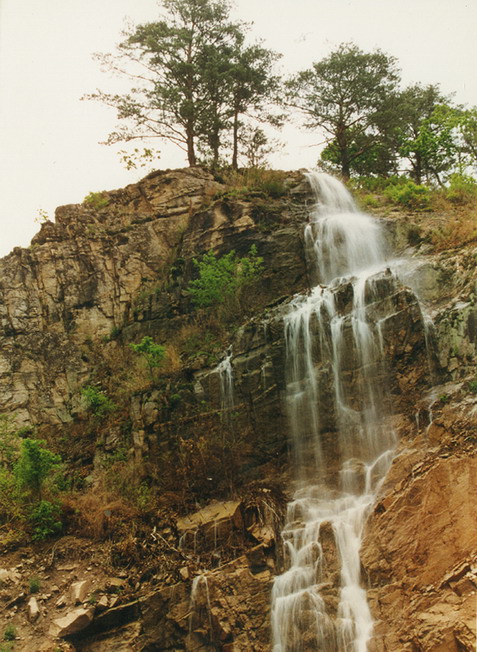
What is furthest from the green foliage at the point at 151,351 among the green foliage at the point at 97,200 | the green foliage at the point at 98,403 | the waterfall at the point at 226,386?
the green foliage at the point at 97,200

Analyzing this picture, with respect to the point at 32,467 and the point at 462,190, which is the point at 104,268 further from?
the point at 462,190

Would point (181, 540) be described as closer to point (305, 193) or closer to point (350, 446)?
point (350, 446)

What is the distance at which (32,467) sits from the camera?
368 inches

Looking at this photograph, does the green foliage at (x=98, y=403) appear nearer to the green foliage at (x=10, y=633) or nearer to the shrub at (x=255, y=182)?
the green foliage at (x=10, y=633)

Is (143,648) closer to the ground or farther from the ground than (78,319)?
closer to the ground

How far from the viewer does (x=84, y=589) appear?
8023mm

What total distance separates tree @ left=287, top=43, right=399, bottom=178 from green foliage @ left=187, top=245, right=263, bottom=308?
361 inches

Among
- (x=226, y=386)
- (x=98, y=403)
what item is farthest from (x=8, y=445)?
(x=226, y=386)

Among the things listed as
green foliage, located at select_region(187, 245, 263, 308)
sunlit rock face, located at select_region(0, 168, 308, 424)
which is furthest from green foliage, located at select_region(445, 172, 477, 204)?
green foliage, located at select_region(187, 245, 263, 308)

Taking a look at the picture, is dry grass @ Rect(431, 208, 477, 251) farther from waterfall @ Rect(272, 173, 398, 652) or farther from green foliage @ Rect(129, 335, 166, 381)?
green foliage @ Rect(129, 335, 166, 381)

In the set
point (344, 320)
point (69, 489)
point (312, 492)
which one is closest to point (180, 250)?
point (344, 320)

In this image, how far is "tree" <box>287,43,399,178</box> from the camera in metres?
19.7

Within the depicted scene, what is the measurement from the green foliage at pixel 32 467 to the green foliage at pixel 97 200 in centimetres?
1072

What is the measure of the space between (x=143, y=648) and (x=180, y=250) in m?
11.6
